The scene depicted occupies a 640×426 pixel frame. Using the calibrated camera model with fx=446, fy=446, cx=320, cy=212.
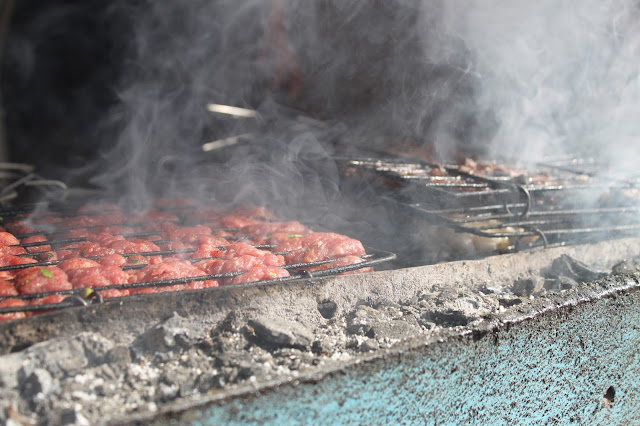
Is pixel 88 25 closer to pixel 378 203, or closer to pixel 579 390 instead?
pixel 378 203

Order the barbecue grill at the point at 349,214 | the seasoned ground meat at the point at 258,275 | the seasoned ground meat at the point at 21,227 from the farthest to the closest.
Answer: the seasoned ground meat at the point at 21,227
the seasoned ground meat at the point at 258,275
the barbecue grill at the point at 349,214

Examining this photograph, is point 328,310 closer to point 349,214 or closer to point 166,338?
point 166,338

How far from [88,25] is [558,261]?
9.56 m

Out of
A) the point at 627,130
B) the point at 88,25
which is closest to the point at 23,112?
the point at 88,25

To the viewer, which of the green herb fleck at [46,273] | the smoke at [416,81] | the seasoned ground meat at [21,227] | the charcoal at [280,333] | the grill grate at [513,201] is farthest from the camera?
the smoke at [416,81]

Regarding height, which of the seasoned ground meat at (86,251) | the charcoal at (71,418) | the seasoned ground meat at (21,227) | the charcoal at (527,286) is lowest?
the charcoal at (71,418)

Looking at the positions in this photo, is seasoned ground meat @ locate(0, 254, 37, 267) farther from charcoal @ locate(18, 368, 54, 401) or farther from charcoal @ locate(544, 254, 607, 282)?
charcoal @ locate(544, 254, 607, 282)

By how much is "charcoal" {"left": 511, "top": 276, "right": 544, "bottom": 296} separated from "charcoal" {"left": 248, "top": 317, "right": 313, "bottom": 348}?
150 cm

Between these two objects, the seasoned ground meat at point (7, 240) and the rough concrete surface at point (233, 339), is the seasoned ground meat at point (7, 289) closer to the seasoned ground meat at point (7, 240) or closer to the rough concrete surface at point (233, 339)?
the rough concrete surface at point (233, 339)

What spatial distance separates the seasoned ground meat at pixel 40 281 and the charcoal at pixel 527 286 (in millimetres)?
2634

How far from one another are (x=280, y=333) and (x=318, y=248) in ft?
3.51

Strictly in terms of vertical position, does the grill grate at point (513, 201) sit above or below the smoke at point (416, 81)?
below

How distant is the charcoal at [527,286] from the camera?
281 cm

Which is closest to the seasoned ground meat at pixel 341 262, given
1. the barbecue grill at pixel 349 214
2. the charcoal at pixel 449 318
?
the barbecue grill at pixel 349 214
